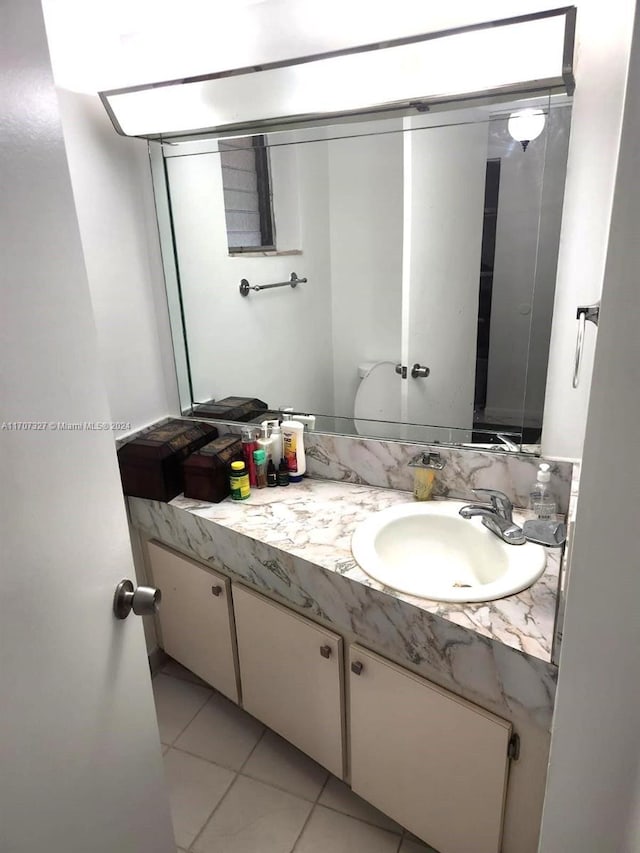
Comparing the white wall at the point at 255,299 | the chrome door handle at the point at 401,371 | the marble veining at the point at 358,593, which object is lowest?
the marble veining at the point at 358,593

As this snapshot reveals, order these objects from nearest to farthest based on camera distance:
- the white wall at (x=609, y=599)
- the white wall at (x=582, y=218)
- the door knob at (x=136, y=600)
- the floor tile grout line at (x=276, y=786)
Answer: the white wall at (x=609, y=599), the door knob at (x=136, y=600), the white wall at (x=582, y=218), the floor tile grout line at (x=276, y=786)

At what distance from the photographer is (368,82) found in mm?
1214

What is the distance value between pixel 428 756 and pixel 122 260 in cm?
156

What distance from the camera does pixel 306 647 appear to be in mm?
1351

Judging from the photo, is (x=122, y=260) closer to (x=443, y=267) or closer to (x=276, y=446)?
(x=276, y=446)

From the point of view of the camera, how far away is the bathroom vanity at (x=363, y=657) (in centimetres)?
103

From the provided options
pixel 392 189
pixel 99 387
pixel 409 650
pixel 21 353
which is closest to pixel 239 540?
pixel 409 650

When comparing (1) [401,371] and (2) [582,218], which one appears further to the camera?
(1) [401,371]

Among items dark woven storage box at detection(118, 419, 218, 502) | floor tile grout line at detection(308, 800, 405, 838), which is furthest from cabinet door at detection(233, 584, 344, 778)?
dark woven storage box at detection(118, 419, 218, 502)

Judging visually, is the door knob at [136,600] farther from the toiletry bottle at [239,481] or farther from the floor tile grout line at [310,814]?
the floor tile grout line at [310,814]

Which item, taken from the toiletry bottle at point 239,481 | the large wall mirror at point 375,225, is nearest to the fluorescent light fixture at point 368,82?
the large wall mirror at point 375,225

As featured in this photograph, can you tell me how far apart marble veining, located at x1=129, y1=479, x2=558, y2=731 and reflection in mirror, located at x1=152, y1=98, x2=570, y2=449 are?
1.09 ft

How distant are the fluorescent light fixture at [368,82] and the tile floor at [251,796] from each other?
5.95 feet

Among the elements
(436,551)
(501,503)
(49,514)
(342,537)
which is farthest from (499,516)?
(49,514)
